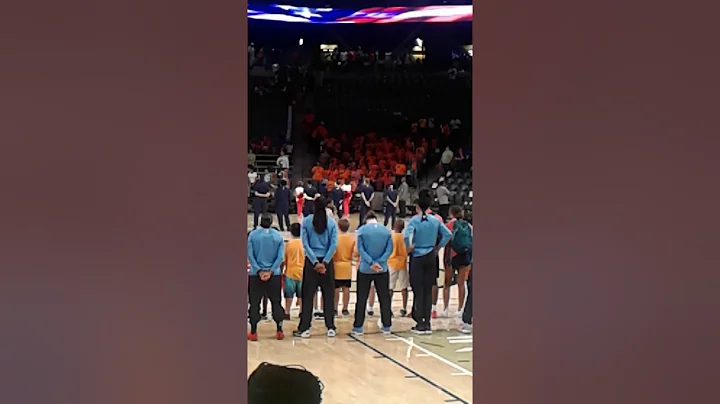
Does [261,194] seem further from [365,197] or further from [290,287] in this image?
[290,287]

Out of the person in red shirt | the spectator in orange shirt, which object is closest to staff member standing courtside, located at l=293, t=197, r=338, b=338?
the person in red shirt

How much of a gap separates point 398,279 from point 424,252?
2.22ft

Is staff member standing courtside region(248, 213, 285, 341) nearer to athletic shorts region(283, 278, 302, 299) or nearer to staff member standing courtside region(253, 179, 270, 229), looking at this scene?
athletic shorts region(283, 278, 302, 299)

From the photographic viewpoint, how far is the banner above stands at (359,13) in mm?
9859

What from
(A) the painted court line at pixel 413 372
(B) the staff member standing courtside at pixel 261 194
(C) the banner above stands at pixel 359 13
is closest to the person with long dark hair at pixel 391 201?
(B) the staff member standing courtside at pixel 261 194

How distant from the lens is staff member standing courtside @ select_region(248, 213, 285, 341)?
21.0 ft

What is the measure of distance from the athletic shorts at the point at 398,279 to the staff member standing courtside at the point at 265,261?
127cm
